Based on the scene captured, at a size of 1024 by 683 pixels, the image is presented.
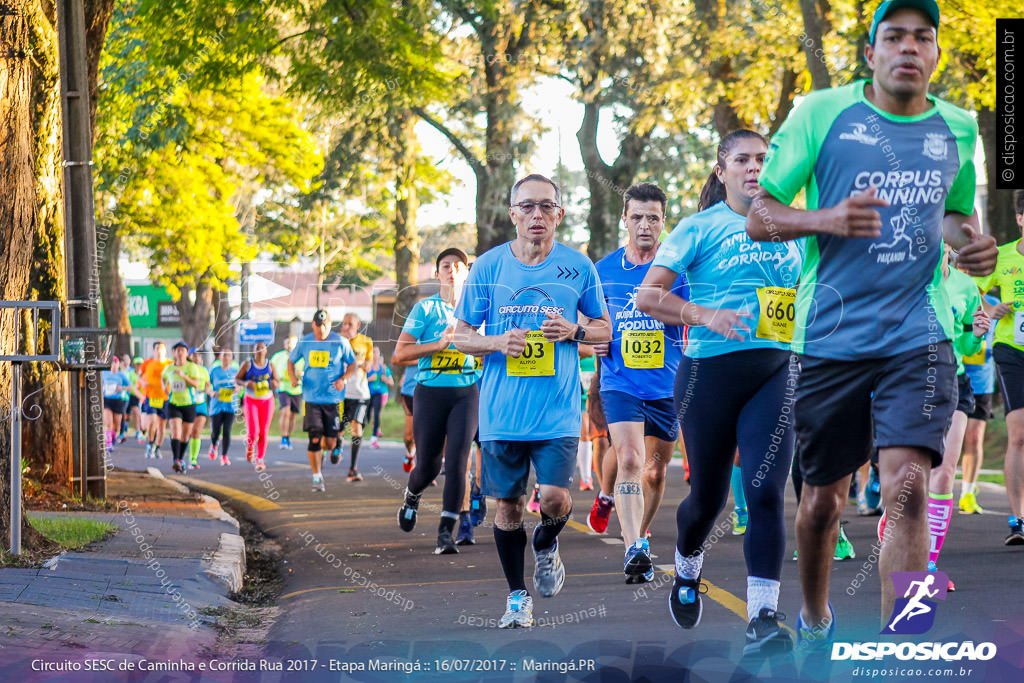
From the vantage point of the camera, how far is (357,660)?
218 inches

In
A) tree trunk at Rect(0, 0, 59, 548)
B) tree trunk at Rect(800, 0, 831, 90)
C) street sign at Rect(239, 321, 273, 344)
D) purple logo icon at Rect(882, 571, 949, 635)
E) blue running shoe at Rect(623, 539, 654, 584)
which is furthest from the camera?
street sign at Rect(239, 321, 273, 344)

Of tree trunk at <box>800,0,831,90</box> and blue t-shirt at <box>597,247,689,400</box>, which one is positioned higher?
tree trunk at <box>800,0,831,90</box>

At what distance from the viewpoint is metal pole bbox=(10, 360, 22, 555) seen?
768 cm

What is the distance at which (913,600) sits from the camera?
4148 mm

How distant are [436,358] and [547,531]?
9.85 ft

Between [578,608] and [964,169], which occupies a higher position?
[964,169]

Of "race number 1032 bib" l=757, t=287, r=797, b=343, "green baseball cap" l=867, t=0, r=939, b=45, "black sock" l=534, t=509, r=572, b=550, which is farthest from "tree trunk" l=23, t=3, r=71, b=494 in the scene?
"green baseball cap" l=867, t=0, r=939, b=45

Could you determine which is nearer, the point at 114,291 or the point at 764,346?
the point at 764,346

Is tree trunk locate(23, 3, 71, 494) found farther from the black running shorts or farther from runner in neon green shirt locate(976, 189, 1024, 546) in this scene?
the black running shorts

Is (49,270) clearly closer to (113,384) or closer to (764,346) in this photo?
(764,346)

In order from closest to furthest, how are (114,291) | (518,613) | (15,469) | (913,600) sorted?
(913,600) < (518,613) < (15,469) < (114,291)

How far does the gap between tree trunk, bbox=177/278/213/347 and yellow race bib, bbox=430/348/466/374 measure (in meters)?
26.6

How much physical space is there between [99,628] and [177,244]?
77.0ft

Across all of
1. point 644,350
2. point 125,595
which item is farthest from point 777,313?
point 125,595
